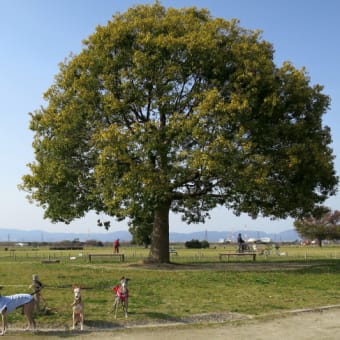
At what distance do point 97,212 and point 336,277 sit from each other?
13490 mm

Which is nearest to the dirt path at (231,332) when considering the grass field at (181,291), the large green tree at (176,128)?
the grass field at (181,291)

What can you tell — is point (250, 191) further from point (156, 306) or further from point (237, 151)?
point (156, 306)

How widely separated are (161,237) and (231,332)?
58.8 ft

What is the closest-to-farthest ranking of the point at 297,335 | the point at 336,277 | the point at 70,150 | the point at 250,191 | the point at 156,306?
1. the point at 297,335
2. the point at 156,306
3. the point at 336,277
4. the point at 250,191
5. the point at 70,150

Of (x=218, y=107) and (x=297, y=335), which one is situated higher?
(x=218, y=107)

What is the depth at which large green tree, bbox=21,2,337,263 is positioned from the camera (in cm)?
2502

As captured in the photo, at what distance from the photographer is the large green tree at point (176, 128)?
25.0 meters

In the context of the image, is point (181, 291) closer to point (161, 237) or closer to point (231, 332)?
point (231, 332)

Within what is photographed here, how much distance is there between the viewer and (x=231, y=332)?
11.6 metres

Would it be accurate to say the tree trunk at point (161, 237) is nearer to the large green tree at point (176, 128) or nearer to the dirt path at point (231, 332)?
the large green tree at point (176, 128)

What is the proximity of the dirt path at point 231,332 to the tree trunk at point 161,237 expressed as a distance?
1647 centimetres

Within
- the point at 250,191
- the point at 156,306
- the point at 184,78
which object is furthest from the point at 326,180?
the point at 156,306

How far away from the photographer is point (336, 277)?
71.7 ft

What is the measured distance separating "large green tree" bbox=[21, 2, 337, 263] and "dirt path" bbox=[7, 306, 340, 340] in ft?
39.6
